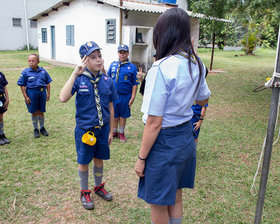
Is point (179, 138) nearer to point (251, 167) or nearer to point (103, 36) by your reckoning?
point (251, 167)

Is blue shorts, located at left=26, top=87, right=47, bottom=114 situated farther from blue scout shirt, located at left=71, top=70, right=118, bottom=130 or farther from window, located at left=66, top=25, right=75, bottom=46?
window, located at left=66, top=25, right=75, bottom=46

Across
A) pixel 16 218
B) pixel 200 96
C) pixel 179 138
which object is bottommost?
pixel 16 218

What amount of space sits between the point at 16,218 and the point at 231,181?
2711 millimetres

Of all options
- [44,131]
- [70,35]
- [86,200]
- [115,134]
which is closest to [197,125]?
[86,200]

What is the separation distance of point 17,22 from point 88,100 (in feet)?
81.8

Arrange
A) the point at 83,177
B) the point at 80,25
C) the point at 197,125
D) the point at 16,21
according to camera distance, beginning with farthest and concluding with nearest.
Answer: the point at 16,21 < the point at 80,25 < the point at 197,125 < the point at 83,177

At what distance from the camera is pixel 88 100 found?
2.59m

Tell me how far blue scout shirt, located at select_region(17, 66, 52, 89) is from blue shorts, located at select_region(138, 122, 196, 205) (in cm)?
343

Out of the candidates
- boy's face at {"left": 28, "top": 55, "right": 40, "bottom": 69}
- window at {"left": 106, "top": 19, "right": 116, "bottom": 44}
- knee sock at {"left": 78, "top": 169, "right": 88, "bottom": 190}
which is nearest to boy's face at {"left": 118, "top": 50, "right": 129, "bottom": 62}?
boy's face at {"left": 28, "top": 55, "right": 40, "bottom": 69}

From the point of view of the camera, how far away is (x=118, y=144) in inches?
181

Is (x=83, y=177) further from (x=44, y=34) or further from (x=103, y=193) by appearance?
(x=44, y=34)

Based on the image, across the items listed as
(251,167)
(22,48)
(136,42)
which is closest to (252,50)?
(136,42)

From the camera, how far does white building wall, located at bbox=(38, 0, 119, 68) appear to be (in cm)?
1266

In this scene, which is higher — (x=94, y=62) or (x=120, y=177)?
(x=94, y=62)
